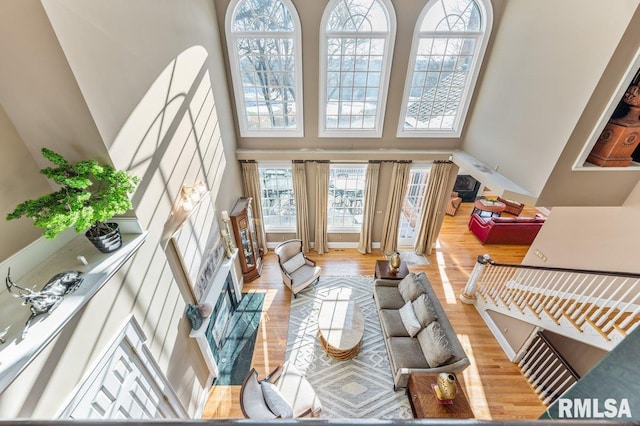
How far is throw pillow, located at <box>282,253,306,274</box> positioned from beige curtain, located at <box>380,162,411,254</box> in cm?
215

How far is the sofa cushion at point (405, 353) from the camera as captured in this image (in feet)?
12.1

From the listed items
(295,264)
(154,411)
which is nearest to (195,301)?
(154,411)

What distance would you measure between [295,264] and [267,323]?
1.25 m

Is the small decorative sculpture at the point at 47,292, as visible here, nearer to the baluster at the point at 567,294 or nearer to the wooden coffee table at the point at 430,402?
the wooden coffee table at the point at 430,402

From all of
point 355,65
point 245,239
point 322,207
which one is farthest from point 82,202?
point 355,65

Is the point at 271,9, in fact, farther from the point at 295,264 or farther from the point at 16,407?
the point at 16,407

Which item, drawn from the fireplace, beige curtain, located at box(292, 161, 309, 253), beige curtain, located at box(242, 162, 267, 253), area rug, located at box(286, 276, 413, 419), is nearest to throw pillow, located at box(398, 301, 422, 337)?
area rug, located at box(286, 276, 413, 419)

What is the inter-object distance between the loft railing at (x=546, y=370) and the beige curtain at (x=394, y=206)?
3.08m

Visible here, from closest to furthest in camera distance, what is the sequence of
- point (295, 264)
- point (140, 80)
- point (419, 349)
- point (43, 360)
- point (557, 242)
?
point (43, 360)
point (140, 80)
point (419, 349)
point (557, 242)
point (295, 264)

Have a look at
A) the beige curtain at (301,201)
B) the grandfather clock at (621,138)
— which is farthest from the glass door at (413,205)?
the grandfather clock at (621,138)

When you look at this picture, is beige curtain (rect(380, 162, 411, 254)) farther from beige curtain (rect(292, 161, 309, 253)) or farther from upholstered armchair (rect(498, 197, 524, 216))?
upholstered armchair (rect(498, 197, 524, 216))

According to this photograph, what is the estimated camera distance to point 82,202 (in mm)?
1801

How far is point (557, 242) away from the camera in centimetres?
416

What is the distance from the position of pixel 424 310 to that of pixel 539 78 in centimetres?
→ 374
